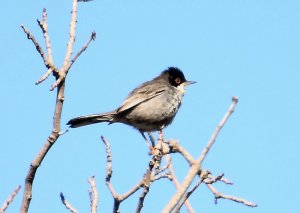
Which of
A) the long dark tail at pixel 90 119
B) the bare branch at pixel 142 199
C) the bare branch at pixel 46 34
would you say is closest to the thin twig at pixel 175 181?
the bare branch at pixel 142 199

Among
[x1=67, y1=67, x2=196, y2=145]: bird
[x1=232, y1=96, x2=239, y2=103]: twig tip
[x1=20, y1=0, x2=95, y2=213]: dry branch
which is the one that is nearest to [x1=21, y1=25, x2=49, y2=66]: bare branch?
[x1=20, y1=0, x2=95, y2=213]: dry branch

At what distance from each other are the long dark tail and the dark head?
1.82m

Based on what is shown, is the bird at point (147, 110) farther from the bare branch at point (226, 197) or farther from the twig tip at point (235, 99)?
the twig tip at point (235, 99)

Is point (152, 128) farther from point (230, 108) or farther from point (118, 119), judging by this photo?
point (230, 108)

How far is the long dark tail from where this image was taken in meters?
8.97

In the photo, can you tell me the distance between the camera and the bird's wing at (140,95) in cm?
1011

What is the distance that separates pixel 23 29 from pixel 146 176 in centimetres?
130

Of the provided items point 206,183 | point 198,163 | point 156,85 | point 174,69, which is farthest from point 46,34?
point 174,69

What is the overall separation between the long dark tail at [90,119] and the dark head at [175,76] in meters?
1.82

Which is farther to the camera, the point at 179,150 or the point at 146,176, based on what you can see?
the point at 146,176

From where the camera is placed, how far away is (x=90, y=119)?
9484 millimetres

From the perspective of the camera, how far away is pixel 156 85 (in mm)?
10781

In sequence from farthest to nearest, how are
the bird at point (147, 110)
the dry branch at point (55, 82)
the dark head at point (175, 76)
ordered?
the dark head at point (175, 76)
the bird at point (147, 110)
the dry branch at point (55, 82)

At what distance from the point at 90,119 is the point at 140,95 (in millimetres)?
1210
